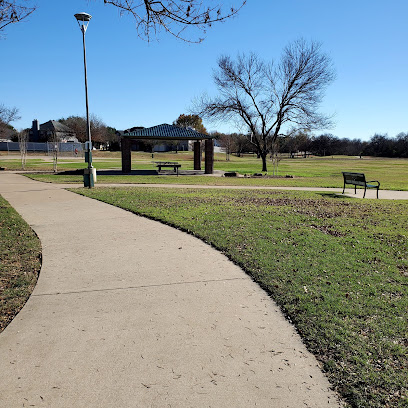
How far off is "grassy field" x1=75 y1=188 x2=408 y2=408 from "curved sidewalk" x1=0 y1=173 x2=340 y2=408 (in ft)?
0.78

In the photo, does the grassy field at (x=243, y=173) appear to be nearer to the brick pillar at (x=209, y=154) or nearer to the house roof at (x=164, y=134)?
the house roof at (x=164, y=134)

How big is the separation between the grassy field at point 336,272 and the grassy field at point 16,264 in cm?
267

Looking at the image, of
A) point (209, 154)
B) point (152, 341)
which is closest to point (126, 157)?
point (209, 154)

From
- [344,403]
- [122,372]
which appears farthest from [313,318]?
[122,372]

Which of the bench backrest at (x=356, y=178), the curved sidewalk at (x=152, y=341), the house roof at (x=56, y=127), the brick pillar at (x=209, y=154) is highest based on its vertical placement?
the house roof at (x=56, y=127)

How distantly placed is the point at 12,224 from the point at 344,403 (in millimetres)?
7137

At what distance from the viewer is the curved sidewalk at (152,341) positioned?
2420 millimetres

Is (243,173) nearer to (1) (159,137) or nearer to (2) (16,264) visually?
(1) (159,137)

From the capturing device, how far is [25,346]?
298cm

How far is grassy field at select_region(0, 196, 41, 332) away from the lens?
382 centimetres

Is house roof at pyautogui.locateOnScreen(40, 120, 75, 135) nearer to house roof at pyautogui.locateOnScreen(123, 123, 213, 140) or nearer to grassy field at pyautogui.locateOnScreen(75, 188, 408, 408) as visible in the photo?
house roof at pyautogui.locateOnScreen(123, 123, 213, 140)

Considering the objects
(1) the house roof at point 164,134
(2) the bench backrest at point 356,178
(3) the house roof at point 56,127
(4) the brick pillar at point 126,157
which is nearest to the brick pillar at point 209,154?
(1) the house roof at point 164,134

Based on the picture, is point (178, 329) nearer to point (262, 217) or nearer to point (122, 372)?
point (122, 372)

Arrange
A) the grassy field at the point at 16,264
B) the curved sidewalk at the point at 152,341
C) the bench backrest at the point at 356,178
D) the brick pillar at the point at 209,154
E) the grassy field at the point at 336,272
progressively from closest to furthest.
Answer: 1. the curved sidewalk at the point at 152,341
2. the grassy field at the point at 336,272
3. the grassy field at the point at 16,264
4. the bench backrest at the point at 356,178
5. the brick pillar at the point at 209,154
